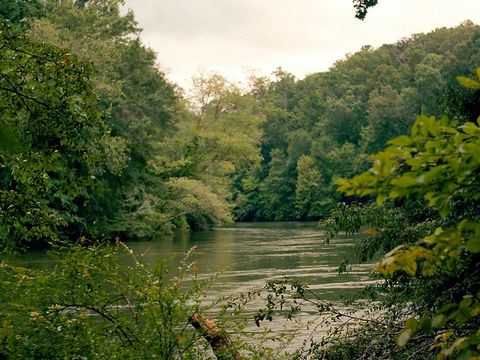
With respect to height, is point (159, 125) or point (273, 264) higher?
point (159, 125)

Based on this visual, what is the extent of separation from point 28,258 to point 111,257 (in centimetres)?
2243

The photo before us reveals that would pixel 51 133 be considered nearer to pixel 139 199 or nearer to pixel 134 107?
pixel 134 107

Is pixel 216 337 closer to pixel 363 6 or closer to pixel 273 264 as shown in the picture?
pixel 363 6

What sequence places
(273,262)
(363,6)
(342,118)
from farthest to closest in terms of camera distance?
1. (342,118)
2. (273,262)
3. (363,6)

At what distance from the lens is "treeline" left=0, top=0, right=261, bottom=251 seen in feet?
23.5

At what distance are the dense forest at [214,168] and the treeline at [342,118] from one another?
0.22m

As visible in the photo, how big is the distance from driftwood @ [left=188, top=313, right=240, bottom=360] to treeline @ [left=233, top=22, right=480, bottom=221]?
196 feet

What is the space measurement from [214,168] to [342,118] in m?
34.7

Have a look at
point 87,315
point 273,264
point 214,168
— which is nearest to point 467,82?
point 87,315

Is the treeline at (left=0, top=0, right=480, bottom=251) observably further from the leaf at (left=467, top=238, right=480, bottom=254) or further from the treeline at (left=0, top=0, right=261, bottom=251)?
the leaf at (left=467, top=238, right=480, bottom=254)

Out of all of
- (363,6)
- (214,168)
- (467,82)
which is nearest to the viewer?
(467,82)

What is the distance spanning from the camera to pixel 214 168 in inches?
2178

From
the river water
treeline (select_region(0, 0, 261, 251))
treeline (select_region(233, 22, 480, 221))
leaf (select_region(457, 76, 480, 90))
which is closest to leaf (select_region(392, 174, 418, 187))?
leaf (select_region(457, 76, 480, 90))

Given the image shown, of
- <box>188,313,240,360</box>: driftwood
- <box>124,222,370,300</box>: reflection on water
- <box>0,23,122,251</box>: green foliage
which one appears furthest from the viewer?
<box>124,222,370,300</box>: reflection on water
